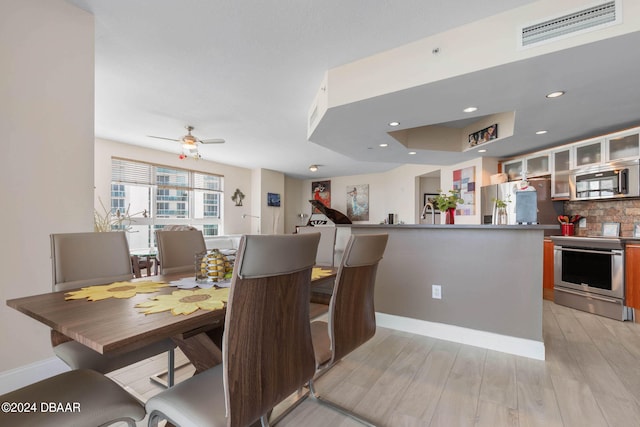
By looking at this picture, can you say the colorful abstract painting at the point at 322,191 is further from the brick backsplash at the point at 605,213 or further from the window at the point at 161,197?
the brick backsplash at the point at 605,213

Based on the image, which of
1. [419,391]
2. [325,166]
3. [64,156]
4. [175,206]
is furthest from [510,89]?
[175,206]

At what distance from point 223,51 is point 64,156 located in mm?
1472

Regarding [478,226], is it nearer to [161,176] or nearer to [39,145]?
[39,145]

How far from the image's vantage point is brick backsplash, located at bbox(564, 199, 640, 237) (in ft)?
11.7

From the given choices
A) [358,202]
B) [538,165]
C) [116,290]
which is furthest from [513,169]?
[116,290]

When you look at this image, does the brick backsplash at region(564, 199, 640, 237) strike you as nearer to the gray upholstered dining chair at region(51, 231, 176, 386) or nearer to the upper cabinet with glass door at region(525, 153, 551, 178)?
the upper cabinet with glass door at region(525, 153, 551, 178)

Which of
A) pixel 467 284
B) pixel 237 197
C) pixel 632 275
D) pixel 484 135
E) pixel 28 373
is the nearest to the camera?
pixel 28 373

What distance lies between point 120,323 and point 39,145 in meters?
1.75

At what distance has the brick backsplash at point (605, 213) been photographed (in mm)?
3564

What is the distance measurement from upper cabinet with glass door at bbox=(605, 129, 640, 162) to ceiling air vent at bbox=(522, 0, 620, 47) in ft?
7.96

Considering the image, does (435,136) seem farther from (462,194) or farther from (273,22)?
(273,22)

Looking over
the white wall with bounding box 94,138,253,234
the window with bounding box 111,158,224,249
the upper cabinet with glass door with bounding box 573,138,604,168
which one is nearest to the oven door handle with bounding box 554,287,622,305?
the upper cabinet with glass door with bounding box 573,138,604,168

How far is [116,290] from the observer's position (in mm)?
1377

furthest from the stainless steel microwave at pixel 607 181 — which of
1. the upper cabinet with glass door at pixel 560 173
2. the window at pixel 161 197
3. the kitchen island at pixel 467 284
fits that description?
the window at pixel 161 197
